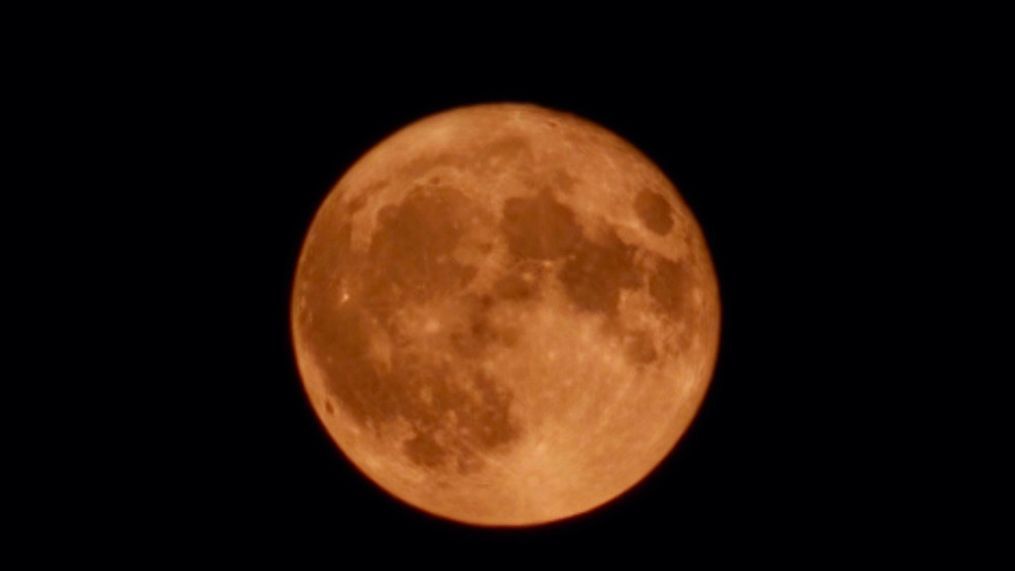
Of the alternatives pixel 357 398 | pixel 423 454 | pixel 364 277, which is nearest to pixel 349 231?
pixel 364 277

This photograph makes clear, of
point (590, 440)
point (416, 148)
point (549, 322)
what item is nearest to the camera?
point (549, 322)

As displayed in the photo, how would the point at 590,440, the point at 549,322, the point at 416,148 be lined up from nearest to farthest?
the point at 549,322 < the point at 590,440 < the point at 416,148

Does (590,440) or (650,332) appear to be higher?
(650,332)

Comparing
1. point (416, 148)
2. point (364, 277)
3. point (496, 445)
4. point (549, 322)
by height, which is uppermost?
point (416, 148)

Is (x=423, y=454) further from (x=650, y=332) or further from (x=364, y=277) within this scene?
(x=650, y=332)

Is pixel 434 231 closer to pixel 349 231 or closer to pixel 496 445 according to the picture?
pixel 349 231

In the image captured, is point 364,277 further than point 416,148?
No

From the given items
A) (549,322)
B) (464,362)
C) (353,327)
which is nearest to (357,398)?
(353,327)
